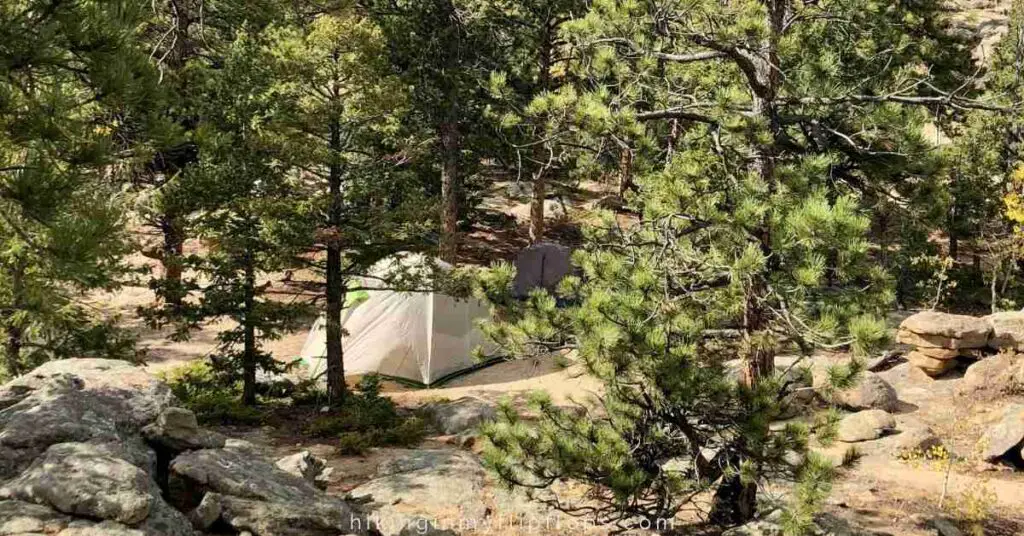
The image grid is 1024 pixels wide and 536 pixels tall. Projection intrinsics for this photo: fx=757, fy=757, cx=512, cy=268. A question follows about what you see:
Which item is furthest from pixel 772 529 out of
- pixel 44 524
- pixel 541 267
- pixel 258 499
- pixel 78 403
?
pixel 541 267

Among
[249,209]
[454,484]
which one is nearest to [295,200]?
[249,209]

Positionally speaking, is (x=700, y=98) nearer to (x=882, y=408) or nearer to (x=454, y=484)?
(x=454, y=484)

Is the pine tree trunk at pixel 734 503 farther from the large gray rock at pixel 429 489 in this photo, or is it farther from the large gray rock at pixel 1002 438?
the large gray rock at pixel 1002 438

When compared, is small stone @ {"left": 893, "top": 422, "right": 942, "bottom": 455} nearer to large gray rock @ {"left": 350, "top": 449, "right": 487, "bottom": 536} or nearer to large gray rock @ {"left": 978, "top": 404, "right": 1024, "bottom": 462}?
large gray rock @ {"left": 978, "top": 404, "right": 1024, "bottom": 462}

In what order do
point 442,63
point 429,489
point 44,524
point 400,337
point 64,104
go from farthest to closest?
point 442,63
point 400,337
point 429,489
point 64,104
point 44,524

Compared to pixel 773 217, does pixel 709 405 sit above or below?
below

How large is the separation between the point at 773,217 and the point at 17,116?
569cm

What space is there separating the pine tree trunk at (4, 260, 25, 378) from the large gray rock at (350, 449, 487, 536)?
512cm

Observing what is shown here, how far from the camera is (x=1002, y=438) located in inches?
451

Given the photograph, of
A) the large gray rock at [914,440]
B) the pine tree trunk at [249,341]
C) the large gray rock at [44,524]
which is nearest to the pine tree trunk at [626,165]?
the large gray rock at [44,524]

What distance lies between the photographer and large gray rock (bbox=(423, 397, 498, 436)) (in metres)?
12.5

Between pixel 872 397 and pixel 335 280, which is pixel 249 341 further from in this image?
pixel 872 397

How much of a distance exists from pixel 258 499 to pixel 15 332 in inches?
277

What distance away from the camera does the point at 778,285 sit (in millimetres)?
6086
